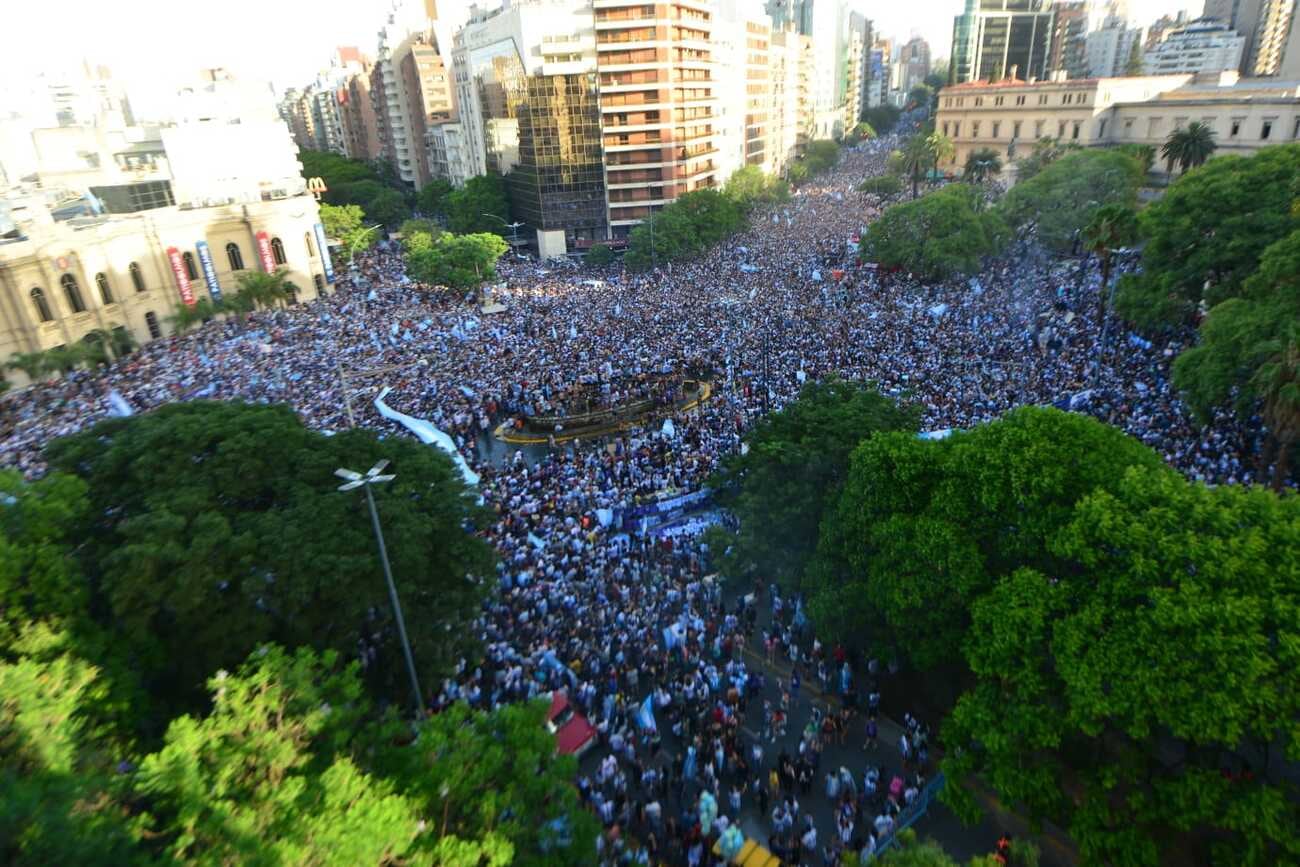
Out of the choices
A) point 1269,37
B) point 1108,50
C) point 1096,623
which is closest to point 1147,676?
point 1096,623

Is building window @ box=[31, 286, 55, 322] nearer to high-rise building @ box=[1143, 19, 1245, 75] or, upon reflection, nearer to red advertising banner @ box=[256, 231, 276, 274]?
red advertising banner @ box=[256, 231, 276, 274]

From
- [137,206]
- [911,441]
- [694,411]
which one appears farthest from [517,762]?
[137,206]

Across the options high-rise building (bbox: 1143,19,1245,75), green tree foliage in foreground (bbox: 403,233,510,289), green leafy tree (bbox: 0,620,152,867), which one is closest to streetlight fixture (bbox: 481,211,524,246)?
green tree foliage in foreground (bbox: 403,233,510,289)

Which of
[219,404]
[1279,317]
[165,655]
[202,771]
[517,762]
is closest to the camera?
[202,771]

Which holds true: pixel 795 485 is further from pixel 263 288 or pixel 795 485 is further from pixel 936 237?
pixel 263 288

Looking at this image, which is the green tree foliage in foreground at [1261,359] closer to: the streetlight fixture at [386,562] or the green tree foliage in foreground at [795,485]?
the green tree foliage in foreground at [795,485]

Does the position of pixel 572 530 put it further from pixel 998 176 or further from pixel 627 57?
pixel 998 176

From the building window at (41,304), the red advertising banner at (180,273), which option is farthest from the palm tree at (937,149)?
the building window at (41,304)
